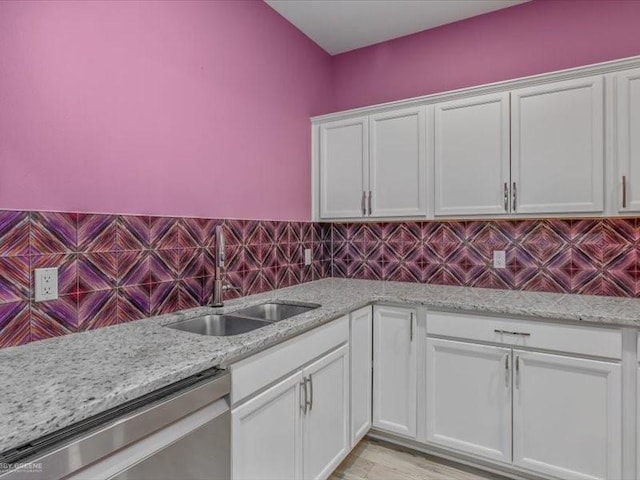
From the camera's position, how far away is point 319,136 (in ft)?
9.20

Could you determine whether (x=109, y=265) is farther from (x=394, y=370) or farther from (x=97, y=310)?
(x=394, y=370)

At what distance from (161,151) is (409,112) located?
156 centimetres

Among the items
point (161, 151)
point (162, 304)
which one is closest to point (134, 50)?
point (161, 151)

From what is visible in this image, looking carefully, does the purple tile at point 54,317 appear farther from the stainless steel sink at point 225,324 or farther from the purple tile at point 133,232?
the stainless steel sink at point 225,324

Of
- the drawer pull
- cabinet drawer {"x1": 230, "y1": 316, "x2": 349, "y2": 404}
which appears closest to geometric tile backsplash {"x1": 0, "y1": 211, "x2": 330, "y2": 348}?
cabinet drawer {"x1": 230, "y1": 316, "x2": 349, "y2": 404}

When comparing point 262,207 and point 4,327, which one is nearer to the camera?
point 4,327

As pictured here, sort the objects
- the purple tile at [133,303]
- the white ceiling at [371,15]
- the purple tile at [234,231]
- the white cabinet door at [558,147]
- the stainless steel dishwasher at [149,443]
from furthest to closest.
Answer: the white ceiling at [371,15]
the purple tile at [234,231]
the white cabinet door at [558,147]
the purple tile at [133,303]
the stainless steel dishwasher at [149,443]

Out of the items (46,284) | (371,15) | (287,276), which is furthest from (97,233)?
(371,15)

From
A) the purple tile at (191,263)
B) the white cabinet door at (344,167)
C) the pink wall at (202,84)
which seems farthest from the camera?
the white cabinet door at (344,167)

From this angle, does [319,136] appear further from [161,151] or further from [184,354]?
[184,354]

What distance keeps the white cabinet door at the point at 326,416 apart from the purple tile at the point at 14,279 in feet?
3.53

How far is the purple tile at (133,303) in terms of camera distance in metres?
1.53

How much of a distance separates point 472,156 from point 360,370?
143cm

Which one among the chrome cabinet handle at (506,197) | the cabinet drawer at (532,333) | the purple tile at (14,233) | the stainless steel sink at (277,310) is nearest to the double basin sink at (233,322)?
the stainless steel sink at (277,310)
